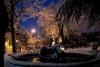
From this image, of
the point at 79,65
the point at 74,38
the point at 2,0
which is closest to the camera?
the point at 2,0

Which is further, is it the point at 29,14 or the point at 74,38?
the point at 74,38

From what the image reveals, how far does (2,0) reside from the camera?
541 centimetres

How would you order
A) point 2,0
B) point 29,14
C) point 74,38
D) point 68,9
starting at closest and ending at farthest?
point 2,0 < point 68,9 < point 29,14 < point 74,38

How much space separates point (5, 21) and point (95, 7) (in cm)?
194

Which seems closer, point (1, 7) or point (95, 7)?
point (1, 7)

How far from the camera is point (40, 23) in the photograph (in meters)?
36.8

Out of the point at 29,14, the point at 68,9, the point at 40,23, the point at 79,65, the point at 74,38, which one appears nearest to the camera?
the point at 68,9

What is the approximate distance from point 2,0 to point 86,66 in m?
6.01

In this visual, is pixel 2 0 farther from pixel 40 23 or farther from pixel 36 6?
pixel 40 23

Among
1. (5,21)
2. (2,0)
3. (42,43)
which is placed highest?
(2,0)

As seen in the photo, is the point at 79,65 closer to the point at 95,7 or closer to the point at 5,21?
the point at 95,7

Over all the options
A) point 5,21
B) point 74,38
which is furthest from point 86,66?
point 74,38

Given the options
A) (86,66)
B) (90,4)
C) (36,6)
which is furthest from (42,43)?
A: (90,4)

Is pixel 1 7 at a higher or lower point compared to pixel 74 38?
higher
